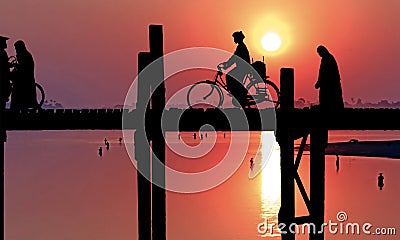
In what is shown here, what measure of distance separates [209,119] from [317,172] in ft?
7.56

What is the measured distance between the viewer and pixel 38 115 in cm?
1550

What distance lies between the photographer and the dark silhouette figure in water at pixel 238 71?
17784 mm

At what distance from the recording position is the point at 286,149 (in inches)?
585

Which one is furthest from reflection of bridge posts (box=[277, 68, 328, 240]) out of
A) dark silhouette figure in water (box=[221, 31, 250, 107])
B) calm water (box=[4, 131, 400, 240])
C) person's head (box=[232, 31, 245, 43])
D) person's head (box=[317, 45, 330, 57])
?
calm water (box=[4, 131, 400, 240])

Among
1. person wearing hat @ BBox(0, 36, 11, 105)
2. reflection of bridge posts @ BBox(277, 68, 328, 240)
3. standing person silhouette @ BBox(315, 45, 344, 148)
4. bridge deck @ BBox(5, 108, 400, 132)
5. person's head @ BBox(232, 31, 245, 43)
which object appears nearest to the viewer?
reflection of bridge posts @ BBox(277, 68, 328, 240)

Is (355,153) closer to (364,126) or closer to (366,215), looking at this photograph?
(366,215)

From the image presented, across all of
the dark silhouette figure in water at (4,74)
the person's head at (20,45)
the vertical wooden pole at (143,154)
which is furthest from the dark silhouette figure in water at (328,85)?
the person's head at (20,45)

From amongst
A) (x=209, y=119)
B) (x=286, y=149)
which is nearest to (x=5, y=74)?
(x=209, y=119)

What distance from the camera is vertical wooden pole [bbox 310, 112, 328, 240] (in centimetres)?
1497

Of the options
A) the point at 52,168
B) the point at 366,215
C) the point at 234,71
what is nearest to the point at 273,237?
the point at 366,215

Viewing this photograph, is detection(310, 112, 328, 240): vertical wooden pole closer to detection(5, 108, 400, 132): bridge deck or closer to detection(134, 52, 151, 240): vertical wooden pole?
detection(5, 108, 400, 132): bridge deck

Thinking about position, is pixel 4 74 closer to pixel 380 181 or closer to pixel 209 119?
pixel 209 119

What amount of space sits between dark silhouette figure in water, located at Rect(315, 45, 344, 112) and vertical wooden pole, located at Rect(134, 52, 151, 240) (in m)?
3.52

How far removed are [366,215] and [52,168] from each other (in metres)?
61.2
